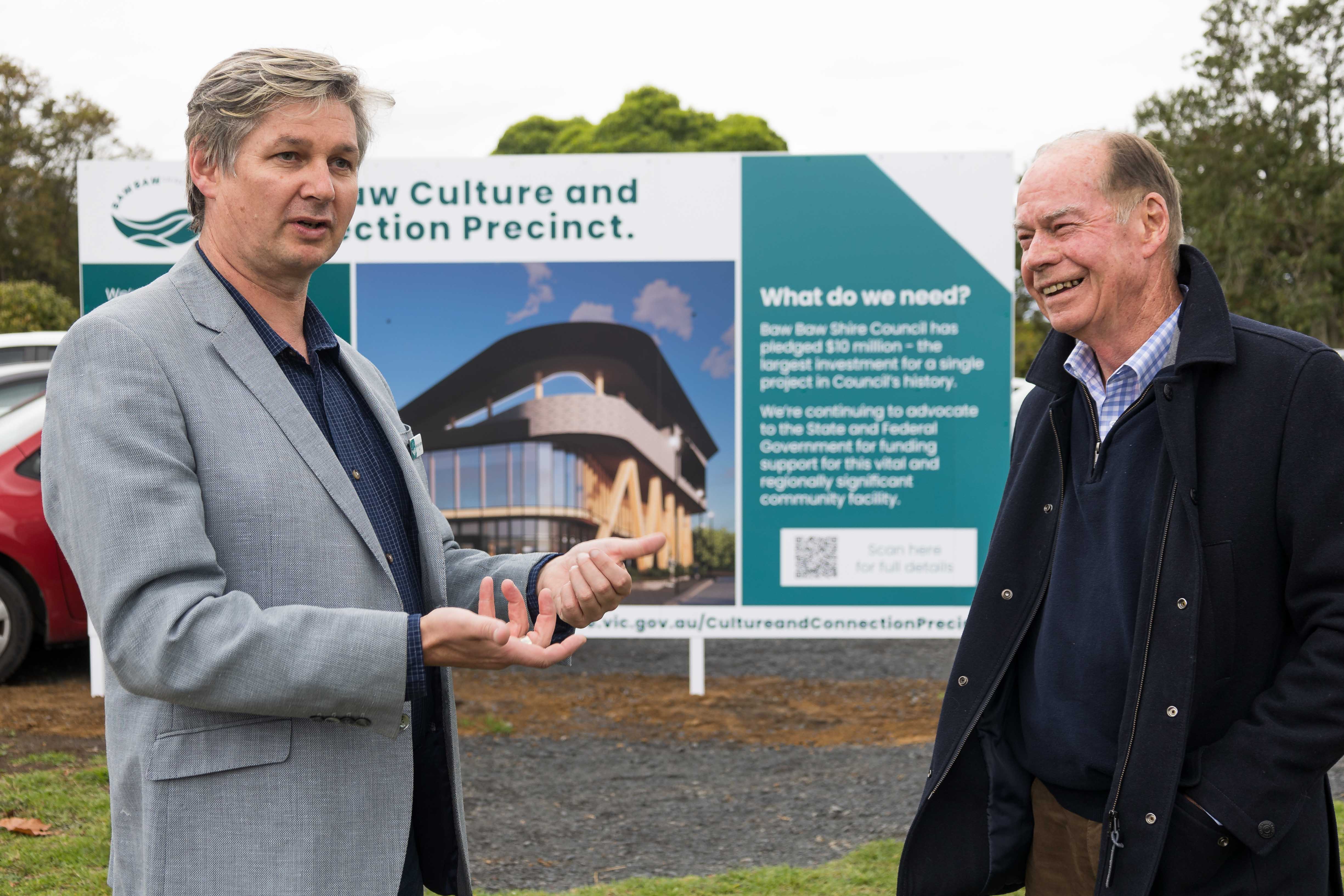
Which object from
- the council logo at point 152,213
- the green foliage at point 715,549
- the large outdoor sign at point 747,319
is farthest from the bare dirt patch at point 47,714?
the green foliage at point 715,549

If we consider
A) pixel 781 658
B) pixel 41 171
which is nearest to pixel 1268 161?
pixel 781 658

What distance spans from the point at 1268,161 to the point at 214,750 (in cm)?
3787

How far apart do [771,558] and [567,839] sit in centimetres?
228

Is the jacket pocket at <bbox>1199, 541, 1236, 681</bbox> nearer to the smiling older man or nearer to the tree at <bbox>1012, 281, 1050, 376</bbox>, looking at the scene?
the smiling older man

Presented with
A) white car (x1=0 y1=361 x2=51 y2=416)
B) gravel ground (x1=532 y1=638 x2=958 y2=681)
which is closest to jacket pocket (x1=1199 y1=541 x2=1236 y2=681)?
gravel ground (x1=532 y1=638 x2=958 y2=681)

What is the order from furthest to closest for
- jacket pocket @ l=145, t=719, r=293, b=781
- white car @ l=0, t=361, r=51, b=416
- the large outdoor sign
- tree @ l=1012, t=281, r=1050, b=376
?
tree @ l=1012, t=281, r=1050, b=376
white car @ l=0, t=361, r=51, b=416
the large outdoor sign
jacket pocket @ l=145, t=719, r=293, b=781

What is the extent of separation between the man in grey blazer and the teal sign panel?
4.33m

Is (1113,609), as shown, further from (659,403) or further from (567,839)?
(659,403)

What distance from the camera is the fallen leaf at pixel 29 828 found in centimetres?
438

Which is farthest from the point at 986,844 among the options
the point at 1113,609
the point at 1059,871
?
the point at 1113,609

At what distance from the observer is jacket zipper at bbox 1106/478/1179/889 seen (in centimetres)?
209

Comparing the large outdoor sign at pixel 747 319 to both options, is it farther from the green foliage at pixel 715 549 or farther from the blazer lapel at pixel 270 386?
the blazer lapel at pixel 270 386

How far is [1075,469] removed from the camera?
94.8 inches

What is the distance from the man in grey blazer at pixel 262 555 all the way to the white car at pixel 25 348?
21.1 feet
